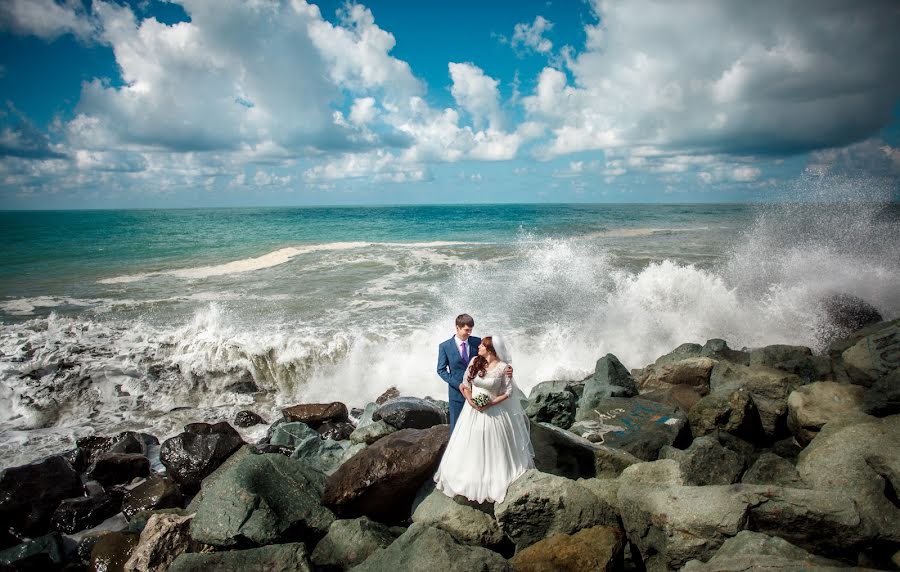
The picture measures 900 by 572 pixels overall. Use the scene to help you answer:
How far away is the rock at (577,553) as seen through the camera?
3768 millimetres

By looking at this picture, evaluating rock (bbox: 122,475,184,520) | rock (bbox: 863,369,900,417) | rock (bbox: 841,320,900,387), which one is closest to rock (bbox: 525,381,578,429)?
rock (bbox: 863,369,900,417)

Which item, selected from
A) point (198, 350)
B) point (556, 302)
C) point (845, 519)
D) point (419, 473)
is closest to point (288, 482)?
point (419, 473)

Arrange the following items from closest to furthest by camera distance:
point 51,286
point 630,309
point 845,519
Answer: point 845,519
point 630,309
point 51,286

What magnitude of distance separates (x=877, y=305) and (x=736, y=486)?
1315 centimetres

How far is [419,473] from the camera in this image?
536 cm

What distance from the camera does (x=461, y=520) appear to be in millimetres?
4695

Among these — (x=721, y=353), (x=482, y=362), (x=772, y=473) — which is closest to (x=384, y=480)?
(x=482, y=362)

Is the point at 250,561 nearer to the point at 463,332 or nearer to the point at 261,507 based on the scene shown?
the point at 261,507

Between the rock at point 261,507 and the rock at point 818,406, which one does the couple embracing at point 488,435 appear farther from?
the rock at point 818,406

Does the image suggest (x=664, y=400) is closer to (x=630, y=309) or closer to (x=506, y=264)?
(x=630, y=309)

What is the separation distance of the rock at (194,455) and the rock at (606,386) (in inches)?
220

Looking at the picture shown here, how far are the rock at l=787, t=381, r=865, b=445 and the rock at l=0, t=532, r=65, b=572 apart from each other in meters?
9.18

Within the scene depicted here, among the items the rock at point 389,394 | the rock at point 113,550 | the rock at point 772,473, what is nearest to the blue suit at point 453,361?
the rock at point 772,473

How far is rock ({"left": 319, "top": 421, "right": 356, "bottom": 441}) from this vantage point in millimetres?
8898
